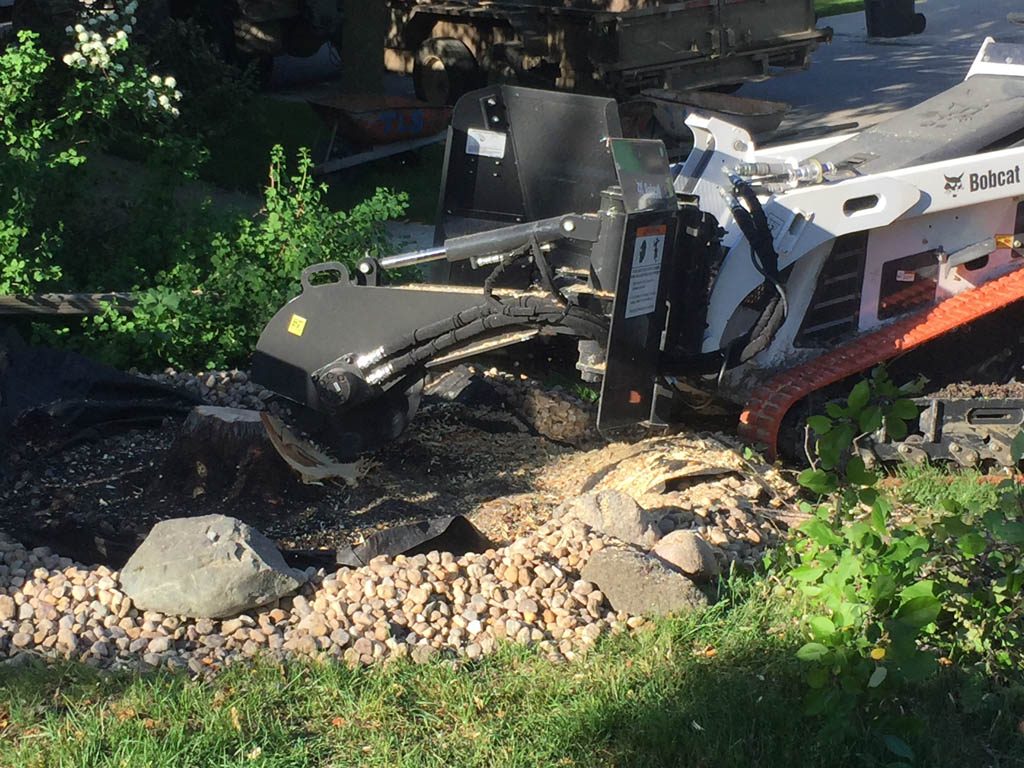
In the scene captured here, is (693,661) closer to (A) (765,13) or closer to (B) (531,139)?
(B) (531,139)

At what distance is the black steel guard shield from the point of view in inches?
215

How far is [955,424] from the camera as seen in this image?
619 cm

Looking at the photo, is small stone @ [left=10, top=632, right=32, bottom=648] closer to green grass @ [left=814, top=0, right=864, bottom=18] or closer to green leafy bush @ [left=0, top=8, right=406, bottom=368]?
green leafy bush @ [left=0, top=8, right=406, bottom=368]

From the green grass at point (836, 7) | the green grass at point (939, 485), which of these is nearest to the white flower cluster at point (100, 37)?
the green grass at point (939, 485)

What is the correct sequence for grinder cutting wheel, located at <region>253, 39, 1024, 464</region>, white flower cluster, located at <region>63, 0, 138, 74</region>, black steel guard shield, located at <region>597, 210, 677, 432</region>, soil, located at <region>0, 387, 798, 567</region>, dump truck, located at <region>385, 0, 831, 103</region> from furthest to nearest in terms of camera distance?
1. dump truck, located at <region>385, 0, 831, 103</region>
2. white flower cluster, located at <region>63, 0, 138, 74</region>
3. grinder cutting wheel, located at <region>253, 39, 1024, 464</region>
4. black steel guard shield, located at <region>597, 210, 677, 432</region>
5. soil, located at <region>0, 387, 798, 567</region>

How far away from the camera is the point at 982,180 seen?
6211 millimetres

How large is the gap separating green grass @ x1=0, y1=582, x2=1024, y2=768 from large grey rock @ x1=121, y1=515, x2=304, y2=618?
344 millimetres

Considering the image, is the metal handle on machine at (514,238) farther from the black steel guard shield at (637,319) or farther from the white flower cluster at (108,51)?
the white flower cluster at (108,51)

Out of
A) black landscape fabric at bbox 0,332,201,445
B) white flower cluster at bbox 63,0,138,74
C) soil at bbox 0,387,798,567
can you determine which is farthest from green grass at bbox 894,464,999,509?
white flower cluster at bbox 63,0,138,74

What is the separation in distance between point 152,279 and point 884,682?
17.7 ft

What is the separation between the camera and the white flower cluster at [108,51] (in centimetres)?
798

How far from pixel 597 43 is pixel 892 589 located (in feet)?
32.0

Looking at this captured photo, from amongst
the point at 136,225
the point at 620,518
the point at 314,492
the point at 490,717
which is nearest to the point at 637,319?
the point at 620,518

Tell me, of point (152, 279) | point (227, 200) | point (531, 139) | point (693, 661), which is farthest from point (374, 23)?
point (693, 661)
